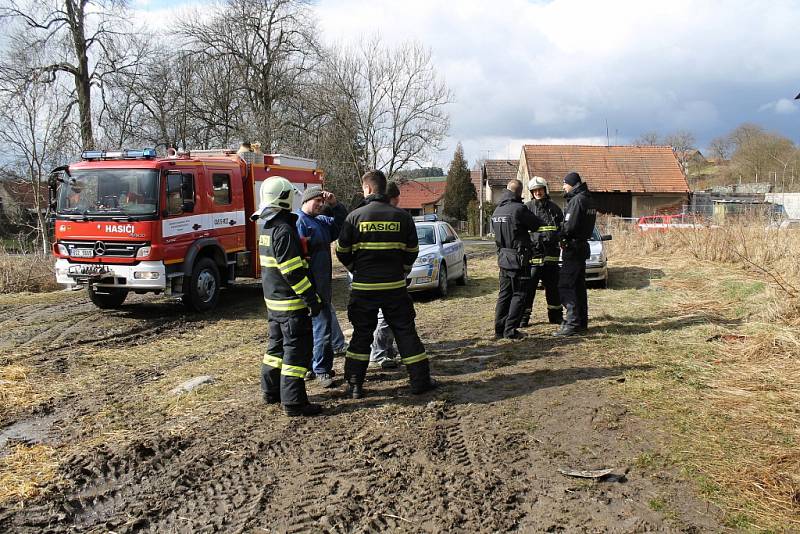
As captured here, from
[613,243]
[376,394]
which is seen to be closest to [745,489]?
[376,394]

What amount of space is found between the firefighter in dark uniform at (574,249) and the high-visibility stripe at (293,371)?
3824 millimetres

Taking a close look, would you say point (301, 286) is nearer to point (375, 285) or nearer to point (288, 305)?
point (288, 305)

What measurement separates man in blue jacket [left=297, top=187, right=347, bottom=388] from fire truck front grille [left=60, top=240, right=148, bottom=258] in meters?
4.37

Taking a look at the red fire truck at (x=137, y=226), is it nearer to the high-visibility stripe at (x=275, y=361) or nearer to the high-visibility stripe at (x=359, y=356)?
the high-visibility stripe at (x=275, y=361)

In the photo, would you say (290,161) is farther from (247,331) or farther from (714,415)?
(714,415)

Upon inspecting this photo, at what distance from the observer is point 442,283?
11.1 m

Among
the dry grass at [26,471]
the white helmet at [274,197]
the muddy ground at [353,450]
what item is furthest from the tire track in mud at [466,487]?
the dry grass at [26,471]

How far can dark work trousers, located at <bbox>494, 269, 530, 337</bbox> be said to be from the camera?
706cm

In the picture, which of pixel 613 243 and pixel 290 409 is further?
pixel 613 243

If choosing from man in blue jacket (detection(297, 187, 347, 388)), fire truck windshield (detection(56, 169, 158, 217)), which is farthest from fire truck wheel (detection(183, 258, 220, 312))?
man in blue jacket (detection(297, 187, 347, 388))

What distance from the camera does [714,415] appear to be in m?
4.59

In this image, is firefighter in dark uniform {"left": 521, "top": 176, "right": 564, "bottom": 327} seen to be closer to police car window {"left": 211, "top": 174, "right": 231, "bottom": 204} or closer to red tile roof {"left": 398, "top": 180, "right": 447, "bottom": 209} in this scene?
police car window {"left": 211, "top": 174, "right": 231, "bottom": 204}

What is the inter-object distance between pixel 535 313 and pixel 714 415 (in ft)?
15.2

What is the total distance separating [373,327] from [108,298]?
274 inches
